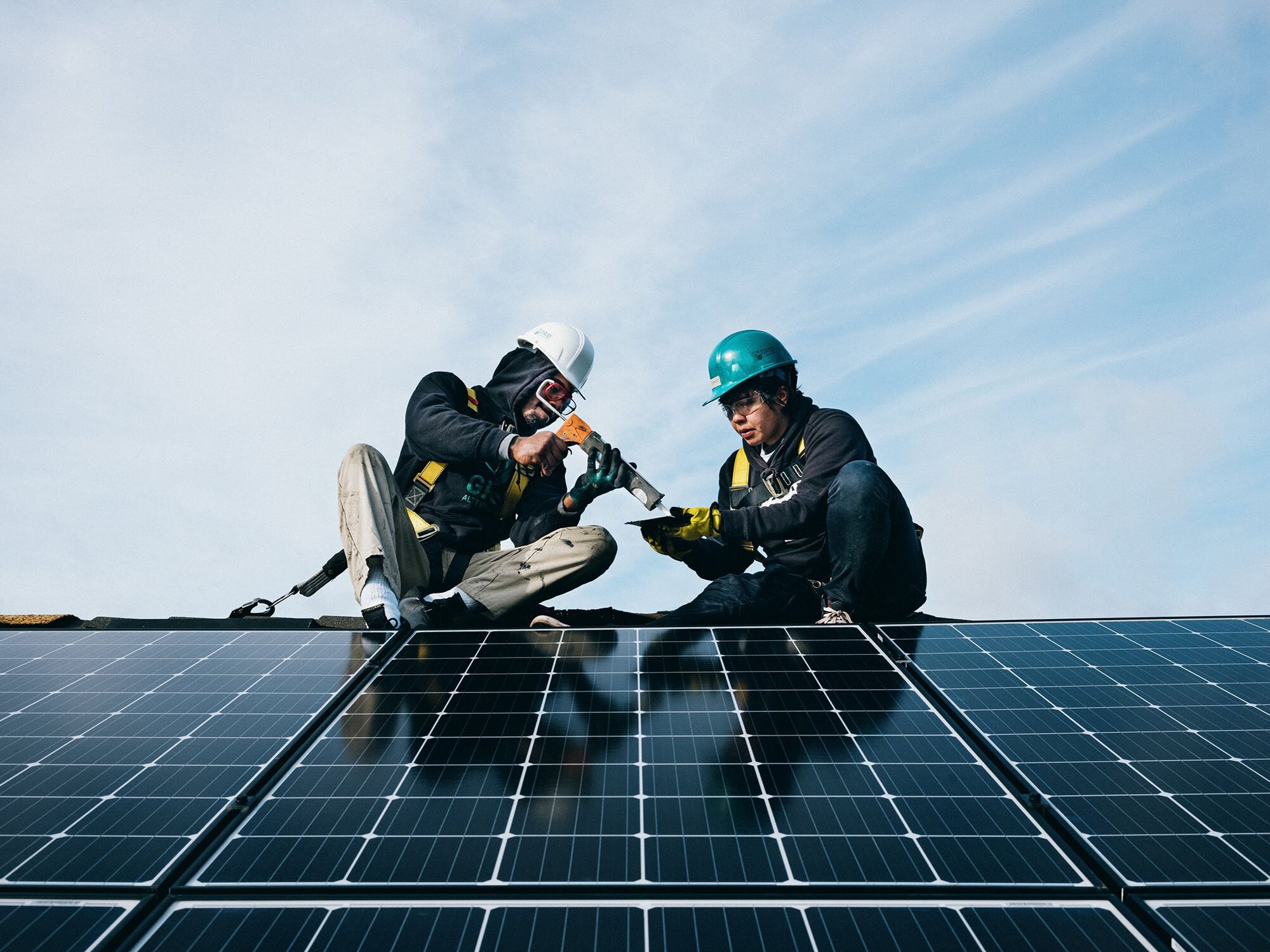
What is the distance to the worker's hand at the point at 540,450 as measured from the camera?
6578 millimetres

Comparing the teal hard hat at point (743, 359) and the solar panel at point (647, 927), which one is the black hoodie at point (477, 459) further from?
the solar panel at point (647, 927)

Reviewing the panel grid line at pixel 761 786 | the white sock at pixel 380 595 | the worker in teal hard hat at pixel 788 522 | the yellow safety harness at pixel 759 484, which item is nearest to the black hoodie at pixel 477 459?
the white sock at pixel 380 595

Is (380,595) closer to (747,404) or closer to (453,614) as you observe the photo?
(453,614)

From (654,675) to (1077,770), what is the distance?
6.66ft

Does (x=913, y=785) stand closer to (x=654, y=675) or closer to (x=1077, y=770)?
(x=1077, y=770)

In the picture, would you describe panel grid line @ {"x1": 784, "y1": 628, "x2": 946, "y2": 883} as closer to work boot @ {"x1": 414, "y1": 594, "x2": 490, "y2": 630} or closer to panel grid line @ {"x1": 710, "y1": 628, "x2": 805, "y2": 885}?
panel grid line @ {"x1": 710, "y1": 628, "x2": 805, "y2": 885}

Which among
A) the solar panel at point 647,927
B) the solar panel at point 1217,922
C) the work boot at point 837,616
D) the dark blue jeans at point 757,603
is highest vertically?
the dark blue jeans at point 757,603

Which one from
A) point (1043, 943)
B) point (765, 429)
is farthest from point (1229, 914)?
point (765, 429)

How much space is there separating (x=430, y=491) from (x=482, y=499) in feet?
1.41

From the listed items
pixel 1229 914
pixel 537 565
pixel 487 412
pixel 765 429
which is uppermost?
pixel 487 412

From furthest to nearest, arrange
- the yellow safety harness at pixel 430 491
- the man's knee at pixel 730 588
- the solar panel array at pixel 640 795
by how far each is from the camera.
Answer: the yellow safety harness at pixel 430 491 < the man's knee at pixel 730 588 < the solar panel array at pixel 640 795

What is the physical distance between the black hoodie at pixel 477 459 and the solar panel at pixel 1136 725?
322 cm

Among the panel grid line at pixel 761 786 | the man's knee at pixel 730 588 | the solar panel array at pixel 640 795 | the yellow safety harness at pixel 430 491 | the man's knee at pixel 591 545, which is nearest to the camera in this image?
the solar panel array at pixel 640 795

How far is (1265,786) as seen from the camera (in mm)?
3654
